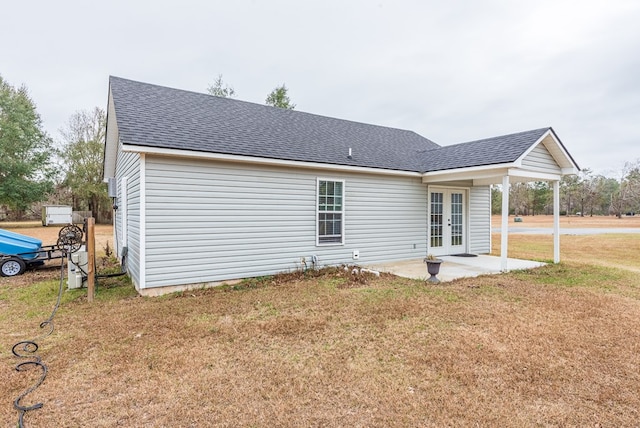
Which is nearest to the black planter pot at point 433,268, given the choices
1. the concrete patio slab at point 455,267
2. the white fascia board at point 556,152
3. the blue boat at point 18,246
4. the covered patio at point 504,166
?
the concrete patio slab at point 455,267

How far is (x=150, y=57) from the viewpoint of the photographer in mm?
16312

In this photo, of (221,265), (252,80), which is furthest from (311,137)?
(252,80)

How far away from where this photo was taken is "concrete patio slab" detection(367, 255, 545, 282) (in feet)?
24.7

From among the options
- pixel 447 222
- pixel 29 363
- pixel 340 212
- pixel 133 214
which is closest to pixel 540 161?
pixel 447 222

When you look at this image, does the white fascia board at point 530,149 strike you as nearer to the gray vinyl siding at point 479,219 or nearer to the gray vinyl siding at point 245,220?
the gray vinyl siding at point 245,220

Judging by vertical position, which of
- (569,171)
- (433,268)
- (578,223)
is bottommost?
(433,268)

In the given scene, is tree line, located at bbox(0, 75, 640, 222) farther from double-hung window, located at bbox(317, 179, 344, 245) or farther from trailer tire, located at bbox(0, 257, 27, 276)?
trailer tire, located at bbox(0, 257, 27, 276)

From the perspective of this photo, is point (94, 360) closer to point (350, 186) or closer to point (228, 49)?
point (350, 186)

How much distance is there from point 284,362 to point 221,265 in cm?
356

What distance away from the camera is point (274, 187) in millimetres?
7117

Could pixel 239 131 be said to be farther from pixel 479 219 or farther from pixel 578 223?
pixel 578 223

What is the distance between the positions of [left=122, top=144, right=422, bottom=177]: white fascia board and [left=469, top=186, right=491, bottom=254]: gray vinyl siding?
2.97m

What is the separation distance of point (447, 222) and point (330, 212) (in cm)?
432

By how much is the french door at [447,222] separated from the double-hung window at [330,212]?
3.25 m
